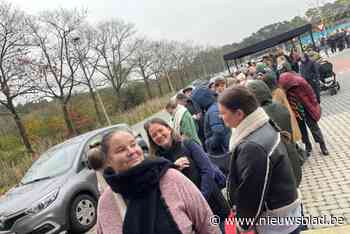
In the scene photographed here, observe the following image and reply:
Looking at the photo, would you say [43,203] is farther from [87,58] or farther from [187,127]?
[87,58]

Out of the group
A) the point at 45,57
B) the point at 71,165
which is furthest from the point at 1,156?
the point at 71,165

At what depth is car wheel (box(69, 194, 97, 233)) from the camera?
6555 millimetres

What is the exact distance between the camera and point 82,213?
673 cm

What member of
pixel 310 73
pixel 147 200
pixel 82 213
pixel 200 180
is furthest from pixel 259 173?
pixel 310 73

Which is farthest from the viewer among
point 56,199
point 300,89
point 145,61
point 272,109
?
point 145,61

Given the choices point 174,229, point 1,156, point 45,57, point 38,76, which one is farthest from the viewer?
point 45,57

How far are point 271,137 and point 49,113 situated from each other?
105 ft

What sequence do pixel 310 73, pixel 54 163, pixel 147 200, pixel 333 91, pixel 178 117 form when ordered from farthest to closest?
pixel 333 91
pixel 310 73
pixel 54 163
pixel 178 117
pixel 147 200

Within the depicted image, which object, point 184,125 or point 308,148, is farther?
point 308,148

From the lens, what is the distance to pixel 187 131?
4.67 meters

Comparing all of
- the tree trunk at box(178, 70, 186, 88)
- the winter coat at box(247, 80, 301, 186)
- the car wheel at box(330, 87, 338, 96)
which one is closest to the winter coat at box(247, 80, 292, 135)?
the winter coat at box(247, 80, 301, 186)

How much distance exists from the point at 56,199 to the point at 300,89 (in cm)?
442

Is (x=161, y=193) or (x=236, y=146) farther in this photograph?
(x=236, y=146)

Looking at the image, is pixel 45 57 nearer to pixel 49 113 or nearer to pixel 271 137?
pixel 49 113
